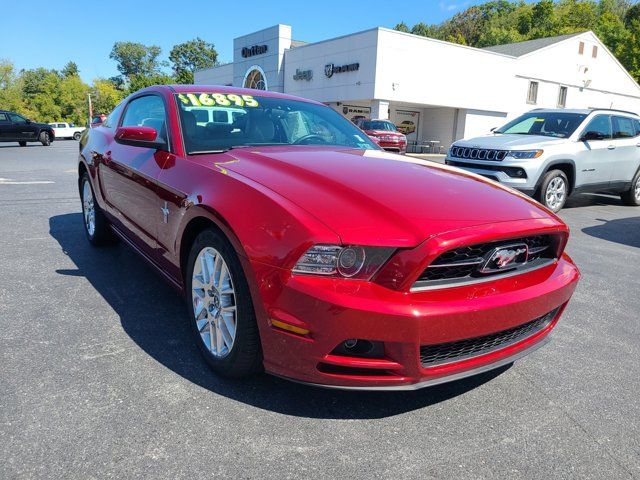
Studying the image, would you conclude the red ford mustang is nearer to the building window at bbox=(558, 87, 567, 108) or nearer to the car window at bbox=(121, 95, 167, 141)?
the car window at bbox=(121, 95, 167, 141)

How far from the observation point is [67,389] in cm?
235

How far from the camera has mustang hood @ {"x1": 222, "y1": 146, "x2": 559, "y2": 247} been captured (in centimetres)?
199

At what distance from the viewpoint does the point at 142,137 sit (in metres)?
2.99

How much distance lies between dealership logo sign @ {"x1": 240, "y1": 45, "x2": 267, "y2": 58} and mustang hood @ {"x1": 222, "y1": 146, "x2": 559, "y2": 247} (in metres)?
34.5

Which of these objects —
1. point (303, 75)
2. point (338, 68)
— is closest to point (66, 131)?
point (303, 75)

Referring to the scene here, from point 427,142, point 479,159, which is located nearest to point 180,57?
point 427,142

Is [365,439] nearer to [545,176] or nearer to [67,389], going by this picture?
[67,389]

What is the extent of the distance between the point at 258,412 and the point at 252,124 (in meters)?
1.97

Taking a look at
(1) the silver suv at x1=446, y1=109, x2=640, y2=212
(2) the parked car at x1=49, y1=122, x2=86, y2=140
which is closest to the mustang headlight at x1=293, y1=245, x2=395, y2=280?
(1) the silver suv at x1=446, y1=109, x2=640, y2=212

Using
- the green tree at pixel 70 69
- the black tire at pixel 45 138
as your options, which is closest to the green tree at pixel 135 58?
the green tree at pixel 70 69

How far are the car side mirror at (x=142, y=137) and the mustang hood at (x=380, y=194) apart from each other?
496 millimetres

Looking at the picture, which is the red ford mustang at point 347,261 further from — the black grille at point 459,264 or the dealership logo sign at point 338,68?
the dealership logo sign at point 338,68

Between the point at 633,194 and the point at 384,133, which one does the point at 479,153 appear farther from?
the point at 384,133

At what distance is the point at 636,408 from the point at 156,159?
3087 mm
